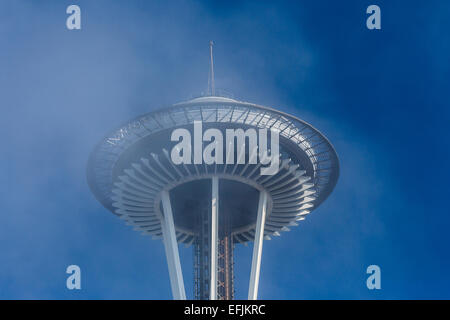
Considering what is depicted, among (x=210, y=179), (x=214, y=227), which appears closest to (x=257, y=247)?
(x=214, y=227)

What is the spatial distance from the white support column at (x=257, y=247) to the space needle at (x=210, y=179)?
0.08m

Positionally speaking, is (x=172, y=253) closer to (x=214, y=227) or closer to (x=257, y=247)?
(x=214, y=227)

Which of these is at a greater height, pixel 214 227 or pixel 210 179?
pixel 210 179

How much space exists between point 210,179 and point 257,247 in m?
6.82

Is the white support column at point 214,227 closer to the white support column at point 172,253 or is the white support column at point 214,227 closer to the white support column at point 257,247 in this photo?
the white support column at point 172,253

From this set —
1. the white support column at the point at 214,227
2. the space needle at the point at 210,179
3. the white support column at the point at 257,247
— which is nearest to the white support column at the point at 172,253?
the space needle at the point at 210,179

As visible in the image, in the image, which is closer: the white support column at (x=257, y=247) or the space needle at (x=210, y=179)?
the space needle at (x=210, y=179)

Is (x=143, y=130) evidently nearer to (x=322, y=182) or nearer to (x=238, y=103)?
(x=238, y=103)

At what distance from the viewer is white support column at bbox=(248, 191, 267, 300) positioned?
5419 centimetres

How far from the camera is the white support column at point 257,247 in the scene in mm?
54188

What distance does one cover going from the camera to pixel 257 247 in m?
56.7

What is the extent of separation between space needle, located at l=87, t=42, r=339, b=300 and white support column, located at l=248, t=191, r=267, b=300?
3.3 inches

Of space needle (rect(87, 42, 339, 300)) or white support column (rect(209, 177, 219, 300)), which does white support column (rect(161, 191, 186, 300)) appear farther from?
white support column (rect(209, 177, 219, 300))
